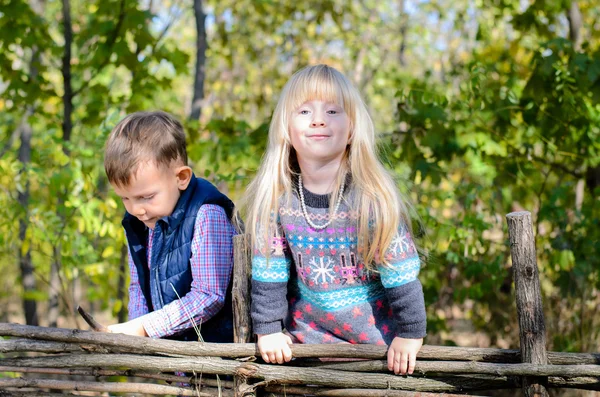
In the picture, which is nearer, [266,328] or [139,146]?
[266,328]

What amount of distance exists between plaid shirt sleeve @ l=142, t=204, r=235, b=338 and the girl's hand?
0.94ft

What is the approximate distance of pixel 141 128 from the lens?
256 cm

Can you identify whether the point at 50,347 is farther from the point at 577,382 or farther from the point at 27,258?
the point at 27,258

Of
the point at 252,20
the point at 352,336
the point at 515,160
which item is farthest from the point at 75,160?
the point at 252,20

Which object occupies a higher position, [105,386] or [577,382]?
[577,382]

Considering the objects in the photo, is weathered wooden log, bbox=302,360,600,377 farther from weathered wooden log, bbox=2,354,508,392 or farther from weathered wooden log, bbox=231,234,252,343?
weathered wooden log, bbox=231,234,252,343

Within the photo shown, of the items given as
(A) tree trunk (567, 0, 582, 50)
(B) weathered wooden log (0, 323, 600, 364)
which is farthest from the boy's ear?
(A) tree trunk (567, 0, 582, 50)

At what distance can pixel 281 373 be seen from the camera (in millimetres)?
2379

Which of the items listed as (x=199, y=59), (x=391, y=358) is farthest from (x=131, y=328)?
(x=199, y=59)

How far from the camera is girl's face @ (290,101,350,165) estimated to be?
2312 millimetres

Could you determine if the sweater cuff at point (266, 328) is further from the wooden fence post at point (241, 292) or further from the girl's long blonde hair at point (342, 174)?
the girl's long blonde hair at point (342, 174)

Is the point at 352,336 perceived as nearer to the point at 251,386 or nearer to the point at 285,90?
the point at 251,386

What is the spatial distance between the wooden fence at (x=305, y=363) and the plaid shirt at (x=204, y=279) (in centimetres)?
11

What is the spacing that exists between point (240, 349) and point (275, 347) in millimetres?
146
